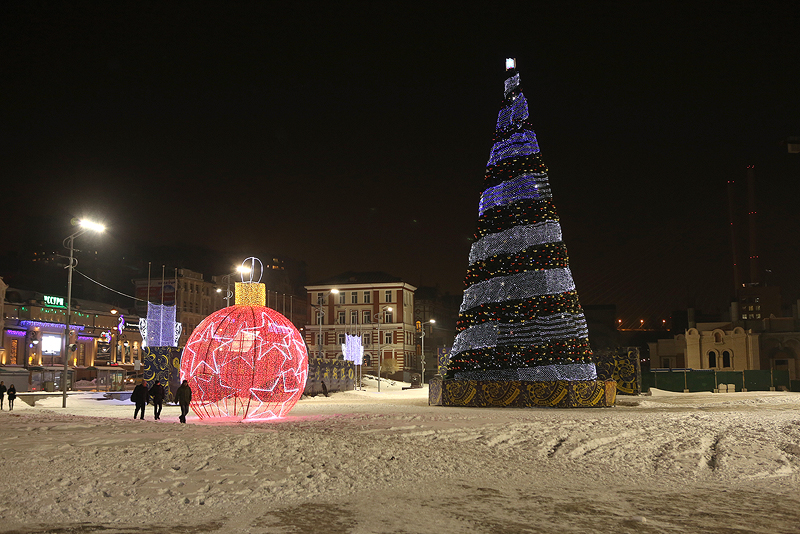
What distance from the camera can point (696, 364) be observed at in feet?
196

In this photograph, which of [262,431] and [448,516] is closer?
[448,516]

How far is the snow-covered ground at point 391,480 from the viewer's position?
6.76 metres

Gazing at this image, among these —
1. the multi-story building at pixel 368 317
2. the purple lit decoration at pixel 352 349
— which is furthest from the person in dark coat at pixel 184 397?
the multi-story building at pixel 368 317

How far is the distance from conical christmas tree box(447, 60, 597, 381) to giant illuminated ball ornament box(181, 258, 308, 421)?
25.9 ft

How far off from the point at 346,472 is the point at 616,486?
3697 millimetres

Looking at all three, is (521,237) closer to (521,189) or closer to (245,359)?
(521,189)

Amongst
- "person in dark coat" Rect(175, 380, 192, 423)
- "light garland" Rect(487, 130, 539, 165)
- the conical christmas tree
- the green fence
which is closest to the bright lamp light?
"person in dark coat" Rect(175, 380, 192, 423)

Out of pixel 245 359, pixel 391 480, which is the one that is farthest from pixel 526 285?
pixel 391 480

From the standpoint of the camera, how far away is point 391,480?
29.6 ft

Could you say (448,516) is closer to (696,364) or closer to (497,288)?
(497,288)

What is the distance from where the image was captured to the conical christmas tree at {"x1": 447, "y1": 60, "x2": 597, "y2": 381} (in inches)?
872

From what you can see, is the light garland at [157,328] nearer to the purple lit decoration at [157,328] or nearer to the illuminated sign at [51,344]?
the purple lit decoration at [157,328]

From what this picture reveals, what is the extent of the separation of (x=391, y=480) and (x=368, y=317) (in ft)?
240

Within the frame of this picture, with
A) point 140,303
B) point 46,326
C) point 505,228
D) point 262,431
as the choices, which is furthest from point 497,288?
point 140,303
